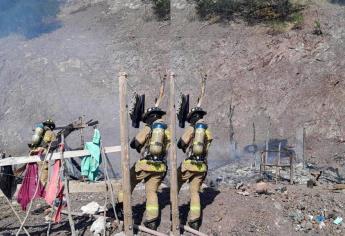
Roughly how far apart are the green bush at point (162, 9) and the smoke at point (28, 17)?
4.54 meters

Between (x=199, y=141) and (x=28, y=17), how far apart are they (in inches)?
767

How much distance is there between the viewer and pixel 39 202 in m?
10.0

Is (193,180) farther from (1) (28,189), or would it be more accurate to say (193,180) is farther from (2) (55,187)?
(1) (28,189)

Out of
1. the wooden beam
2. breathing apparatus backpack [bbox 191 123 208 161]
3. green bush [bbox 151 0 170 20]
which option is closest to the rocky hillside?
green bush [bbox 151 0 170 20]

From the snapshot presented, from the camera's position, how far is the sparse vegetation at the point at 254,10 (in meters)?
21.5

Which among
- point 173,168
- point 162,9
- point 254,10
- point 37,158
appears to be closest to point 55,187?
point 37,158

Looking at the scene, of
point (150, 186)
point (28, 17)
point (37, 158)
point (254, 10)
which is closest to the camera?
point (37, 158)

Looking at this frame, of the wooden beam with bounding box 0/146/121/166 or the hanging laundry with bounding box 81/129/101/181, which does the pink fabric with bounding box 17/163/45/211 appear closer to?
the wooden beam with bounding box 0/146/121/166

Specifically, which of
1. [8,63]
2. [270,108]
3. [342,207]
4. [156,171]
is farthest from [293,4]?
[156,171]

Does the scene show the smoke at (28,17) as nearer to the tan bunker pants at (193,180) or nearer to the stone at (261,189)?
the stone at (261,189)

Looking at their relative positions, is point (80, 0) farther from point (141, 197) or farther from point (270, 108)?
point (141, 197)

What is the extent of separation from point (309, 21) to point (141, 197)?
13840 mm

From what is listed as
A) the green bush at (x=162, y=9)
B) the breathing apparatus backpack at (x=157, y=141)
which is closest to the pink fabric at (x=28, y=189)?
the breathing apparatus backpack at (x=157, y=141)

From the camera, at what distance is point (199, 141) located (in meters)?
8.05
